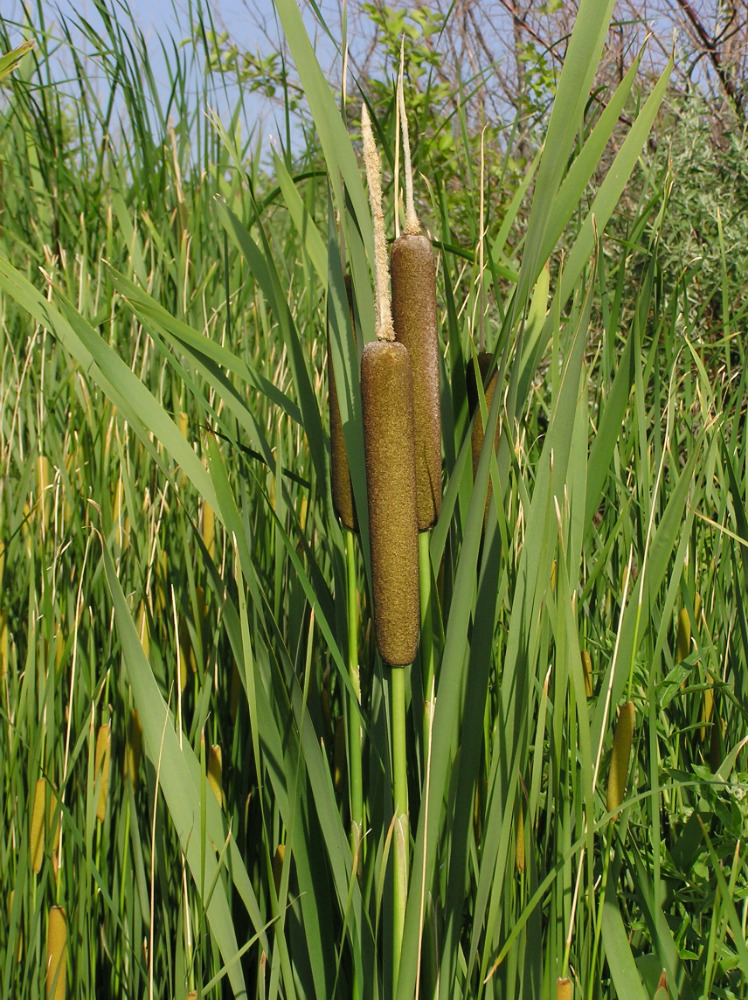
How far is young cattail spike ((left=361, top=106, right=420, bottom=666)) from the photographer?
667 mm

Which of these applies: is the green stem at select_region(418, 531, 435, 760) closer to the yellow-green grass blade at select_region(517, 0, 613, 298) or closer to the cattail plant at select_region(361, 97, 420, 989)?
the cattail plant at select_region(361, 97, 420, 989)

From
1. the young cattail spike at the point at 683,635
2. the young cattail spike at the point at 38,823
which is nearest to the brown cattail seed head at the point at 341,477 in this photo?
the young cattail spike at the point at 38,823

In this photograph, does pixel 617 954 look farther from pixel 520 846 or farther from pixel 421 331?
pixel 421 331

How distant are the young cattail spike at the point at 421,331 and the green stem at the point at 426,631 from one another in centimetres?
4

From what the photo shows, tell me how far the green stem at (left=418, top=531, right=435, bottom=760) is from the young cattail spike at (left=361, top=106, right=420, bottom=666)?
0.25 feet

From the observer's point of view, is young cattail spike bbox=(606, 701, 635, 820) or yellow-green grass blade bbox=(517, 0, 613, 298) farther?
young cattail spike bbox=(606, 701, 635, 820)

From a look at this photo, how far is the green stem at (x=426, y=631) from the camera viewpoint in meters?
0.81

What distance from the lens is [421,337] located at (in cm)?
76

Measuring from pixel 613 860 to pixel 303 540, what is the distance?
0.48 metres

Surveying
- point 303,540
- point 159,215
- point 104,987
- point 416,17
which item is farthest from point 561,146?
point 416,17

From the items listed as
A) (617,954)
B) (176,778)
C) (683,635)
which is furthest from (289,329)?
(683,635)

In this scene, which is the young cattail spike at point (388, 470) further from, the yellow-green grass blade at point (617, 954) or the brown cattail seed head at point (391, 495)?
the yellow-green grass blade at point (617, 954)

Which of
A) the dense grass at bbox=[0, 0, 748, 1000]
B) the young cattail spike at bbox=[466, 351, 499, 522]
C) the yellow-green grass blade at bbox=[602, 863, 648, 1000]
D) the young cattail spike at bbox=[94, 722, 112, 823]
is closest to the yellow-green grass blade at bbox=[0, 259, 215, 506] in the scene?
the dense grass at bbox=[0, 0, 748, 1000]

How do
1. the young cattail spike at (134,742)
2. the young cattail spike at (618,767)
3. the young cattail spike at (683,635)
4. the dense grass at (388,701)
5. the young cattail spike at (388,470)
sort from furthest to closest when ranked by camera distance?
the young cattail spike at (683,635)
the young cattail spike at (134,742)
the young cattail spike at (618,767)
the dense grass at (388,701)
the young cattail spike at (388,470)
